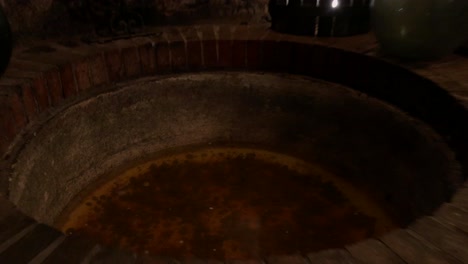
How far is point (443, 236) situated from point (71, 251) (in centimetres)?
95

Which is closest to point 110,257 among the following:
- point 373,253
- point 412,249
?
point 373,253

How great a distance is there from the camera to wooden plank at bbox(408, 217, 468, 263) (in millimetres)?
943

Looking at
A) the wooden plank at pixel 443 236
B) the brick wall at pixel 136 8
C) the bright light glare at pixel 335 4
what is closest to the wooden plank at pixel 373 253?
the wooden plank at pixel 443 236

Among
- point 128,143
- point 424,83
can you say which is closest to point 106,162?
point 128,143

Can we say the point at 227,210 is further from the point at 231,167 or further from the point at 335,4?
the point at 335,4

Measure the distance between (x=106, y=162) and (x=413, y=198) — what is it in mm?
1590

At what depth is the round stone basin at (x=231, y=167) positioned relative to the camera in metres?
1.69

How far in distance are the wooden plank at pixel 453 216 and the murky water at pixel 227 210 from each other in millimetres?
668

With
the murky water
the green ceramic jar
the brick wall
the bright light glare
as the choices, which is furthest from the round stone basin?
the brick wall

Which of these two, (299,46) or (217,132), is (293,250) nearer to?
(217,132)

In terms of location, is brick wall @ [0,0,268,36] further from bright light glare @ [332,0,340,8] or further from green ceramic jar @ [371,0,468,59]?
green ceramic jar @ [371,0,468,59]

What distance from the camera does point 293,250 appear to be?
5.39 feet

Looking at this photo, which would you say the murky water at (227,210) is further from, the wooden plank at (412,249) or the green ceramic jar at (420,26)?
the green ceramic jar at (420,26)

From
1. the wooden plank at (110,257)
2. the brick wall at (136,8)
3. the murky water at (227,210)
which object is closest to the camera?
the wooden plank at (110,257)
